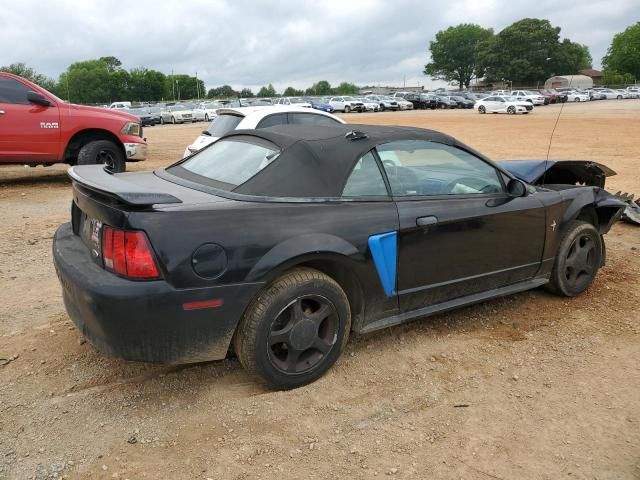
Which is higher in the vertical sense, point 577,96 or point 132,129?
point 577,96

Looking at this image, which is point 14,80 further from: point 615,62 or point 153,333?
point 615,62

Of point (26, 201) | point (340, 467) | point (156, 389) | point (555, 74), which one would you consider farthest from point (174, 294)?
point (555, 74)

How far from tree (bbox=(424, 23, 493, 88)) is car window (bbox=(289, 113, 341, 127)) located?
120 meters

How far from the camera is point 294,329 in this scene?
120 inches

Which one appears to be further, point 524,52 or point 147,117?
point 524,52

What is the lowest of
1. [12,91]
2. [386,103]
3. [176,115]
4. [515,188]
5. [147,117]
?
[515,188]

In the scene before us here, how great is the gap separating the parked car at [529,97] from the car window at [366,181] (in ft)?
151

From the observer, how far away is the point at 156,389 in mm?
3150

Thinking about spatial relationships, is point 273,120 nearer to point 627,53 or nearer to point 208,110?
point 208,110

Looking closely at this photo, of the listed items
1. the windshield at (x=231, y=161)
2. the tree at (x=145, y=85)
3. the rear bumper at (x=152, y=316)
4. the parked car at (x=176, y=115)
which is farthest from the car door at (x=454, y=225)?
the tree at (x=145, y=85)

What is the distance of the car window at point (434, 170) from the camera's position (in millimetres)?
3580

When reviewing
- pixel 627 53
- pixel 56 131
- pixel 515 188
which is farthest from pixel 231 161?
pixel 627 53

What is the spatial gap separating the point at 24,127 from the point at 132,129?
5.69 feet

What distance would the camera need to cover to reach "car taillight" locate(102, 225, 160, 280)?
Answer: 2.67 m
